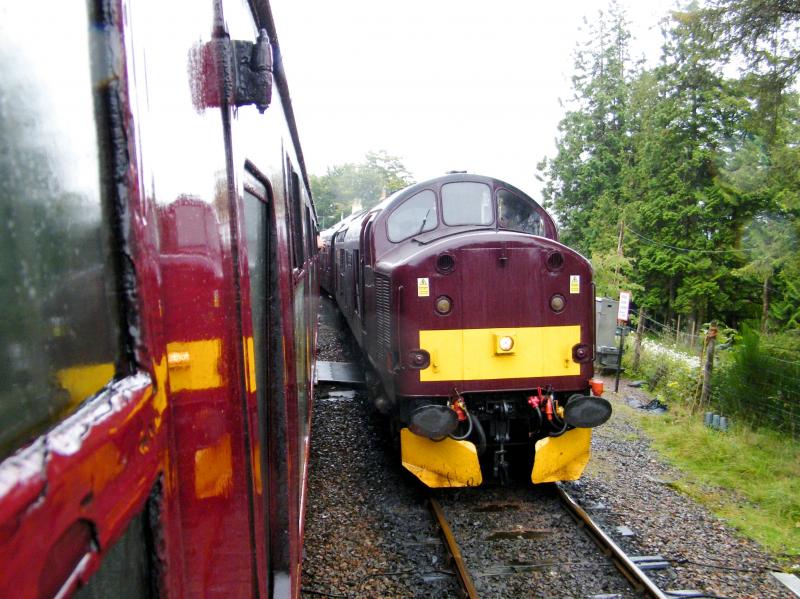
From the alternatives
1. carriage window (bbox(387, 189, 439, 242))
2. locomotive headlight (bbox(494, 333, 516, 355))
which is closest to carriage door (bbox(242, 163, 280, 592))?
locomotive headlight (bbox(494, 333, 516, 355))

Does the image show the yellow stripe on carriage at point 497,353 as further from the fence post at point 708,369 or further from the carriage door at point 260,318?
the fence post at point 708,369

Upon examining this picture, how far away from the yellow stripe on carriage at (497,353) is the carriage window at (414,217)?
1.53 metres

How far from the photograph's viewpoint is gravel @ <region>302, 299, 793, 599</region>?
463cm

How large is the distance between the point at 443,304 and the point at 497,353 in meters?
0.66

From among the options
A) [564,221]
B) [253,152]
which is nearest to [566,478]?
[253,152]

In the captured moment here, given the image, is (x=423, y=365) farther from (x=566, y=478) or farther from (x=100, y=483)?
(x=100, y=483)

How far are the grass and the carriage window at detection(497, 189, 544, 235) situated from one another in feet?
10.0

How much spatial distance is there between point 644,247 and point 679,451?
23033 millimetres

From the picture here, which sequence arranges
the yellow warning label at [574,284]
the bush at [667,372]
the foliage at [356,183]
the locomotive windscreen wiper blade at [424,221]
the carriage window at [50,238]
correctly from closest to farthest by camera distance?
1. the carriage window at [50,238]
2. the yellow warning label at [574,284]
3. the locomotive windscreen wiper blade at [424,221]
4. the bush at [667,372]
5. the foliage at [356,183]

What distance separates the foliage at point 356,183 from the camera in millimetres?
60812

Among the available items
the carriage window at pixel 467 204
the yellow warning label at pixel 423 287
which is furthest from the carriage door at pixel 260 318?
the carriage window at pixel 467 204

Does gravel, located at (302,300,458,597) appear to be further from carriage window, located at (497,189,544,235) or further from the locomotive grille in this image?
carriage window, located at (497,189,544,235)

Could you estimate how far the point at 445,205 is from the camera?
6820mm

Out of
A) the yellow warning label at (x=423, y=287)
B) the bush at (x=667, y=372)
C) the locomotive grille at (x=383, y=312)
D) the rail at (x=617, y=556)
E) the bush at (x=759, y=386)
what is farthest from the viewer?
the bush at (x=667, y=372)
